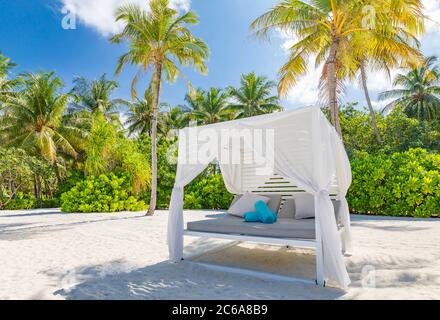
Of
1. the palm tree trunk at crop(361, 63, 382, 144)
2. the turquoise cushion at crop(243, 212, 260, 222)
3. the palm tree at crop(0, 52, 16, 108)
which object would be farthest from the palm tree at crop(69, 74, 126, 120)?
the turquoise cushion at crop(243, 212, 260, 222)

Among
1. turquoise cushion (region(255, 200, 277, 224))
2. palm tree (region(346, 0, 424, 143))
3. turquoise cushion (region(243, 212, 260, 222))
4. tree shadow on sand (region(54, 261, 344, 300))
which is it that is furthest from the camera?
palm tree (region(346, 0, 424, 143))

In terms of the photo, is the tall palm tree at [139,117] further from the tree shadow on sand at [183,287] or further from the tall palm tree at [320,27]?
the tree shadow on sand at [183,287]

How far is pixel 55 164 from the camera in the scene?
16.5 metres

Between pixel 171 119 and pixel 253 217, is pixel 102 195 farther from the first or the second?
pixel 171 119

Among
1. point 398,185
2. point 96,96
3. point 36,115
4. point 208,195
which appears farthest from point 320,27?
point 96,96

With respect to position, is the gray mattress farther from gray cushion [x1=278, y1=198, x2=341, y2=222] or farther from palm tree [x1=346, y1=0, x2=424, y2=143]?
palm tree [x1=346, y1=0, x2=424, y2=143]

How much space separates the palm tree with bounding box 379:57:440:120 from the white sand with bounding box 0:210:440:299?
15155mm

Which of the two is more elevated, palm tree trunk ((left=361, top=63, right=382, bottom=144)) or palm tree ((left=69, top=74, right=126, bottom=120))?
palm tree ((left=69, top=74, right=126, bottom=120))

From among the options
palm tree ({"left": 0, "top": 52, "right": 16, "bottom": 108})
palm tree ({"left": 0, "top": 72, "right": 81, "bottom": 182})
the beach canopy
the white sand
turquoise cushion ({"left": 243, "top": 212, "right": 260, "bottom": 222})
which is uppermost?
palm tree ({"left": 0, "top": 52, "right": 16, "bottom": 108})

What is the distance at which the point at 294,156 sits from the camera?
10.9 feet

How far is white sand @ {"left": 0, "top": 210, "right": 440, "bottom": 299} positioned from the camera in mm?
2740
